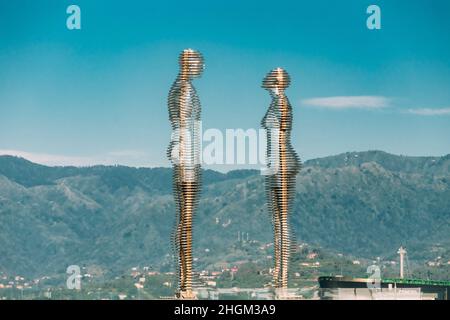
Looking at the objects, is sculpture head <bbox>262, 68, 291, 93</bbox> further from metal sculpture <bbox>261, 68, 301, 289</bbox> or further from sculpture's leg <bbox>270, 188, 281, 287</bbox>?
sculpture's leg <bbox>270, 188, 281, 287</bbox>

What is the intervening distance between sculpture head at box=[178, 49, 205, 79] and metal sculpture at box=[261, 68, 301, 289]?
368cm

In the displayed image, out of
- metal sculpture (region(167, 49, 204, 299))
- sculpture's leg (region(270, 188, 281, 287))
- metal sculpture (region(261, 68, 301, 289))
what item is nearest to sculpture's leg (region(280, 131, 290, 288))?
metal sculpture (region(261, 68, 301, 289))

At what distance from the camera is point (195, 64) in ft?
167

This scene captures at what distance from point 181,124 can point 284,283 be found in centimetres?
748

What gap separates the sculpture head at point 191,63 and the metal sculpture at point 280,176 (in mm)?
3675

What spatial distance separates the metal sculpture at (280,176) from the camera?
52156mm

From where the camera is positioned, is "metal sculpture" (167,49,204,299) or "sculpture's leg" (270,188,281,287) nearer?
"metal sculpture" (167,49,204,299)

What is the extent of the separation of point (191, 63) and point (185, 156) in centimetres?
366

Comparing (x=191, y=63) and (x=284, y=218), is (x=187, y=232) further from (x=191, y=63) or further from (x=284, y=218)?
(x=191, y=63)

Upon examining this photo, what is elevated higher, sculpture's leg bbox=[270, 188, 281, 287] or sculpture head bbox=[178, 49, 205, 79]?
sculpture head bbox=[178, 49, 205, 79]

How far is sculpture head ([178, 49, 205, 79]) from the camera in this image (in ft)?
167
